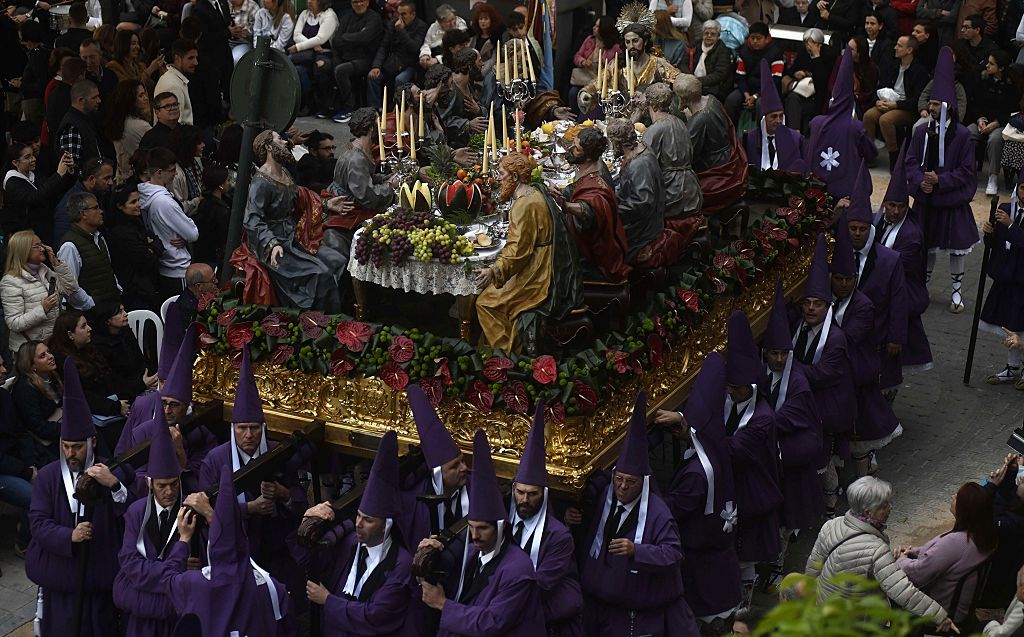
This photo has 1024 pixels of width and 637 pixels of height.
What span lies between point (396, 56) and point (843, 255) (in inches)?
352

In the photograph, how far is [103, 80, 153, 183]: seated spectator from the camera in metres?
14.8

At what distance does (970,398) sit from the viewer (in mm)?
13375

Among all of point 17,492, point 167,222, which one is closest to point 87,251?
point 167,222

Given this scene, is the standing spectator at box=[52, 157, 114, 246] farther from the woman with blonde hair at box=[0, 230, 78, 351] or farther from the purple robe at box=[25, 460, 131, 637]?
the purple robe at box=[25, 460, 131, 637]

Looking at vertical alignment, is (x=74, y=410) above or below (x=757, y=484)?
above

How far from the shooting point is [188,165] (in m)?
13.9

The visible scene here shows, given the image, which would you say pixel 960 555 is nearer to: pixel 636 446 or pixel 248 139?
pixel 636 446

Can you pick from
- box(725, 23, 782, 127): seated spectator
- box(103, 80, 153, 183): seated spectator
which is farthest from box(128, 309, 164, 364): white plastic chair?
box(725, 23, 782, 127): seated spectator

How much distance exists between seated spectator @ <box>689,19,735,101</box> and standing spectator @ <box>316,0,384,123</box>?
12.8 ft

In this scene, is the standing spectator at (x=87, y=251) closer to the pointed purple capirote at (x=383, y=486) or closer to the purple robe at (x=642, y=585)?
the pointed purple capirote at (x=383, y=486)

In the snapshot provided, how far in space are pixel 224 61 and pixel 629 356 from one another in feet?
29.7

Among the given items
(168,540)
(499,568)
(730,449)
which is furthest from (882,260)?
(168,540)

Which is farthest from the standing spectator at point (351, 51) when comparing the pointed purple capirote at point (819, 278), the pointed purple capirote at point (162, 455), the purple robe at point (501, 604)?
the purple robe at point (501, 604)

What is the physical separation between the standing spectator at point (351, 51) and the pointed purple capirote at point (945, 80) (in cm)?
721
